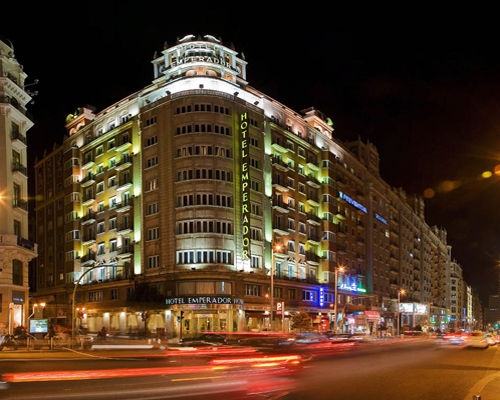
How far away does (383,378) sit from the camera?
21.4 m

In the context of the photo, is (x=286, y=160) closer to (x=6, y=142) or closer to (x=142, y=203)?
(x=142, y=203)

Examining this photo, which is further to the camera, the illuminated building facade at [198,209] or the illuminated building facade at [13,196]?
the illuminated building facade at [198,209]

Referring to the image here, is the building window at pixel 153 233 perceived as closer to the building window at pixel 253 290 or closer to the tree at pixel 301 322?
the building window at pixel 253 290

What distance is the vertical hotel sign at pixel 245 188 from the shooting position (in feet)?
202

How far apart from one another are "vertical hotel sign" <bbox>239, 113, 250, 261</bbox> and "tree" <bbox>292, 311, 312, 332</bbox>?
377 inches

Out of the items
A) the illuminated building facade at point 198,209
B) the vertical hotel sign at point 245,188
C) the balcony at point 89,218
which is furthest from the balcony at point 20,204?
the balcony at point 89,218

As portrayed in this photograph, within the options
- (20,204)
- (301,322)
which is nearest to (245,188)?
(301,322)

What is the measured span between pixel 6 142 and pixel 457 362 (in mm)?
36551

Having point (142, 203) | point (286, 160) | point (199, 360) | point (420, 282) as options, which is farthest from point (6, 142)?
point (420, 282)

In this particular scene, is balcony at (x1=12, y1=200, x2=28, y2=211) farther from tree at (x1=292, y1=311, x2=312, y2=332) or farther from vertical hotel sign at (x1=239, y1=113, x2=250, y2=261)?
tree at (x1=292, y1=311, x2=312, y2=332)

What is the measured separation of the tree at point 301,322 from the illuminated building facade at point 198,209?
5.84ft

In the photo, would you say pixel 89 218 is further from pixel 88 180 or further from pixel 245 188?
pixel 245 188

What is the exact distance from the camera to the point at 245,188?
6191 centimetres

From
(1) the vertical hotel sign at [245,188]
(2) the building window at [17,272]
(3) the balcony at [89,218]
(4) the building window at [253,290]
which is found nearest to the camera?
(2) the building window at [17,272]
